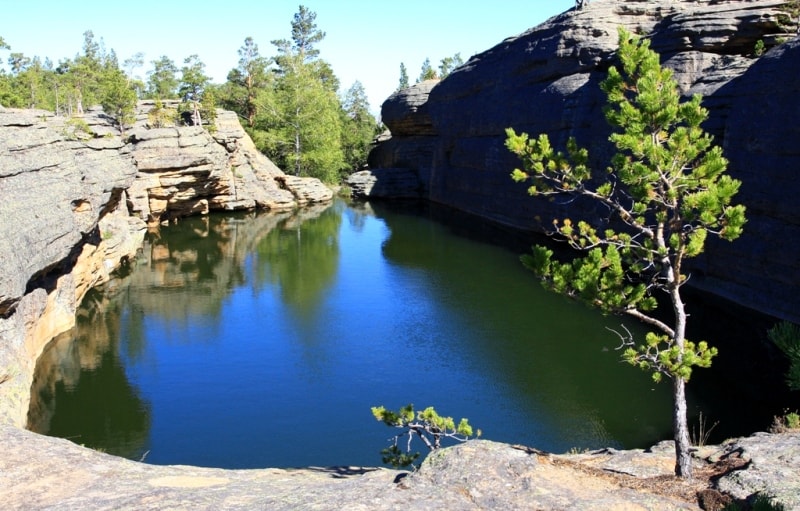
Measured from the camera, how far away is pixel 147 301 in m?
23.3

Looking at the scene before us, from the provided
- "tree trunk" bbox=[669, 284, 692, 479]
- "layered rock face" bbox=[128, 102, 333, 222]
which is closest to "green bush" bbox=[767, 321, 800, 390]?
"tree trunk" bbox=[669, 284, 692, 479]

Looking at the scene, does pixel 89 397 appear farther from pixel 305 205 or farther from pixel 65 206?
pixel 305 205

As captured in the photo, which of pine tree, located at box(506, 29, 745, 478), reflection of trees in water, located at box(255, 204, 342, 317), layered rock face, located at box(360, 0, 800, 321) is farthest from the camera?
reflection of trees in water, located at box(255, 204, 342, 317)

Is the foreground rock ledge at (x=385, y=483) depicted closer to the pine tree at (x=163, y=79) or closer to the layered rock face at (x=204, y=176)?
the layered rock face at (x=204, y=176)

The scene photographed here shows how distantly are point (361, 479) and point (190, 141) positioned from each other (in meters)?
29.2

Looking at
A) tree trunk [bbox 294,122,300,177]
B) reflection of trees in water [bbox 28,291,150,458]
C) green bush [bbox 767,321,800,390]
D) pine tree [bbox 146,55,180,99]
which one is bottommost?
reflection of trees in water [bbox 28,291,150,458]

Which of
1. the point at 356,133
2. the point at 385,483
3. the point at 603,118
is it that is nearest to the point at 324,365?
the point at 385,483

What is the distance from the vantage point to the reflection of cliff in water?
14469 millimetres

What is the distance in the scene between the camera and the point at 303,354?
18.2 meters

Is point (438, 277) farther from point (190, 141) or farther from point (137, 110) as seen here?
point (137, 110)

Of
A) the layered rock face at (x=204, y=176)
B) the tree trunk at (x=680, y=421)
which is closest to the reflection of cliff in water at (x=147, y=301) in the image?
the layered rock face at (x=204, y=176)

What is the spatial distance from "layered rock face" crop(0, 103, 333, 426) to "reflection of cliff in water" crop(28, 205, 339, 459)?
767 mm

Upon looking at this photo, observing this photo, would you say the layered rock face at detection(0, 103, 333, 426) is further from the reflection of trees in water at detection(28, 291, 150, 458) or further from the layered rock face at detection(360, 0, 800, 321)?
the layered rock face at detection(360, 0, 800, 321)

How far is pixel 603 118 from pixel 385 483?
21918 mm
